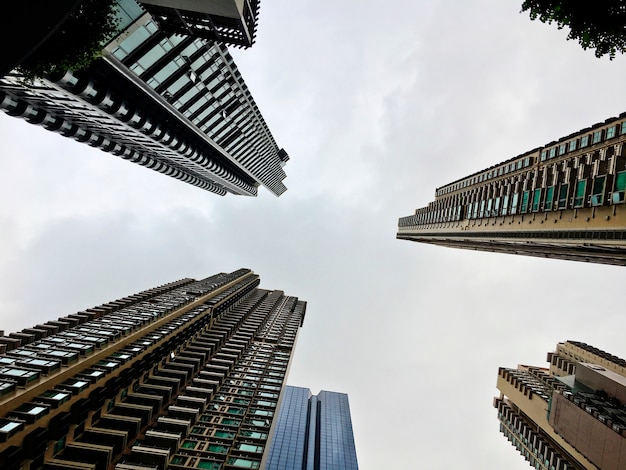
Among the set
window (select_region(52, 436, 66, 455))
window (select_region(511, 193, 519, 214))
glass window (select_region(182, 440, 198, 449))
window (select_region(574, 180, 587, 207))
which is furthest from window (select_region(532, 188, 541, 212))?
window (select_region(52, 436, 66, 455))

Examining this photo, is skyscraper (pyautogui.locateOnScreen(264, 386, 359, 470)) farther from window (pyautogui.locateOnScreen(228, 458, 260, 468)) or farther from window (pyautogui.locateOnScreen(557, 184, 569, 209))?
window (pyautogui.locateOnScreen(557, 184, 569, 209))

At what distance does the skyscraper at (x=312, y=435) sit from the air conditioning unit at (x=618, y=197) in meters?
102

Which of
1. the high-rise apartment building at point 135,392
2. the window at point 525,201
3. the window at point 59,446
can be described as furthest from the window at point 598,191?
the window at point 59,446

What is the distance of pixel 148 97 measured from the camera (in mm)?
47156

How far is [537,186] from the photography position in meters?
39.6

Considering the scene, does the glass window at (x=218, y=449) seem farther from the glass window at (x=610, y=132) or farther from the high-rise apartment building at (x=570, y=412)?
the glass window at (x=610, y=132)

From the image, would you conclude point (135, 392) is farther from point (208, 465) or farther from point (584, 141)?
point (584, 141)

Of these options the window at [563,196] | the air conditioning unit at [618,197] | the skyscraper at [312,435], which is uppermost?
the window at [563,196]

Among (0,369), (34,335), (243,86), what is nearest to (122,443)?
(0,369)

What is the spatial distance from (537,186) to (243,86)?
50.0 m

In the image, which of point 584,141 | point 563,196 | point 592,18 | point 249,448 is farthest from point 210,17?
A: point 249,448

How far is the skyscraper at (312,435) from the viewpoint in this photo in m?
116

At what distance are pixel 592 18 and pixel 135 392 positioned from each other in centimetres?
5999

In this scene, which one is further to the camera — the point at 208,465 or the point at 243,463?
the point at 243,463
